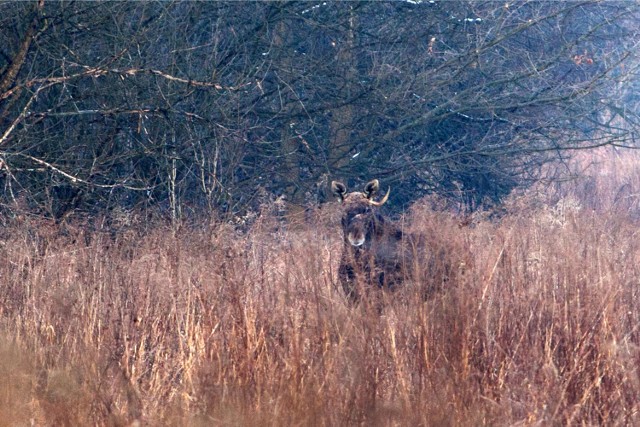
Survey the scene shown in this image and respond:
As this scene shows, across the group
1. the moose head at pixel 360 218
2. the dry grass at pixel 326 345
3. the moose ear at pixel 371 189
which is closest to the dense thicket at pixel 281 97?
the moose head at pixel 360 218

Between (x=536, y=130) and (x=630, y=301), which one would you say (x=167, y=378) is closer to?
(x=630, y=301)

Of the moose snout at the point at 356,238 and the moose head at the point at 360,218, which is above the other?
the moose head at the point at 360,218

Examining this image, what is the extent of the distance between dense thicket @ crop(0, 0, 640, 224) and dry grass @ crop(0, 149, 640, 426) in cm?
291

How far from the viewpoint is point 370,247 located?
657cm

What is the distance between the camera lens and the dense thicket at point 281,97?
9164 mm

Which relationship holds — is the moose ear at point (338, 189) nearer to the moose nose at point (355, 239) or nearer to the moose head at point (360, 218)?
the moose head at point (360, 218)

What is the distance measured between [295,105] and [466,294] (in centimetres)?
739

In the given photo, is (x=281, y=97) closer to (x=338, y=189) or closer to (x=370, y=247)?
(x=338, y=189)

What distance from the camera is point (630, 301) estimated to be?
4.90 meters

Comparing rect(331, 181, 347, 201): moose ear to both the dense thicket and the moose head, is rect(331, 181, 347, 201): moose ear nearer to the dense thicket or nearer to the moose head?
the moose head

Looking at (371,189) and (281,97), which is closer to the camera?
(371,189)

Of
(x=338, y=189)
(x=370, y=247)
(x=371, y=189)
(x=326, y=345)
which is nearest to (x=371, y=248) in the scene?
(x=370, y=247)

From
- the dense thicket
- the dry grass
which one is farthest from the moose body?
the dense thicket

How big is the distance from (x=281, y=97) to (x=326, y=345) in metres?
7.28
